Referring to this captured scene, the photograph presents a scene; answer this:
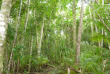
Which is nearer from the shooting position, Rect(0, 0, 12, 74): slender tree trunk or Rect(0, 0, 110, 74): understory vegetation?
Rect(0, 0, 12, 74): slender tree trunk

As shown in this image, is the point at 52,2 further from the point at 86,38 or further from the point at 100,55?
the point at 86,38

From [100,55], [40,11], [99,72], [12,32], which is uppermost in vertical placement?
[40,11]

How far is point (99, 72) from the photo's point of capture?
3.05 meters

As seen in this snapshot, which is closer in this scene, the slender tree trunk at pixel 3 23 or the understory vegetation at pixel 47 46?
the slender tree trunk at pixel 3 23

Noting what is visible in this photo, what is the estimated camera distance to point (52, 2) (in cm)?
705

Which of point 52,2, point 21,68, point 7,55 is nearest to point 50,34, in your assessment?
point 52,2

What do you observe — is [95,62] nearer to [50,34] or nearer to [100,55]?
[100,55]

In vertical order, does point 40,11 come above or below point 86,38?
above

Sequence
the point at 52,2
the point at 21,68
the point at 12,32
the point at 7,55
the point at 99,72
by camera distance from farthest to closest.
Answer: the point at 52,2, the point at 21,68, the point at 7,55, the point at 12,32, the point at 99,72

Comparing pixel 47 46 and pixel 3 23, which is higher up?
pixel 3 23

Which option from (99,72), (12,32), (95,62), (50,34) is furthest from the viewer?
(50,34)

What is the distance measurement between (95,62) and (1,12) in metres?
3.45

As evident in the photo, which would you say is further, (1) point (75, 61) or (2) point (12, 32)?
(1) point (75, 61)

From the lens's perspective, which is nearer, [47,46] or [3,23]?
[3,23]
